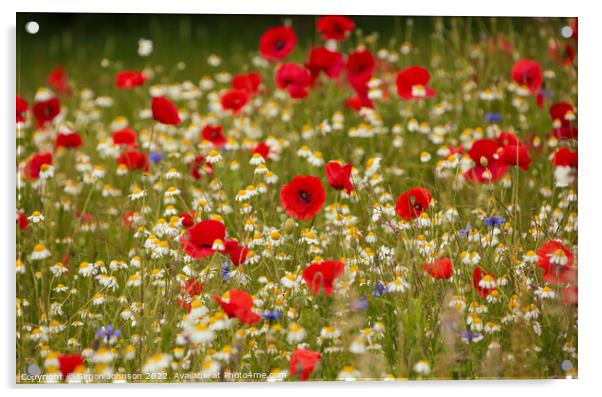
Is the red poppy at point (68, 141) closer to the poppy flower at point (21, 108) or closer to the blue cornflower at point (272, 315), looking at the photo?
the poppy flower at point (21, 108)

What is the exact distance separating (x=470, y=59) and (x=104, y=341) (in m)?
1.70

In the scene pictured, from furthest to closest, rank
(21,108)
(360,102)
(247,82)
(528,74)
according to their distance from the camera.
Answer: (247,82) < (360,102) < (528,74) < (21,108)

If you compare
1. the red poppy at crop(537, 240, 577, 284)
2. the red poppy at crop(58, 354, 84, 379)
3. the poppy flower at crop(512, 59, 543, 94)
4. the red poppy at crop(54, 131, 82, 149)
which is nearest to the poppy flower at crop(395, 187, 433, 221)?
the red poppy at crop(537, 240, 577, 284)

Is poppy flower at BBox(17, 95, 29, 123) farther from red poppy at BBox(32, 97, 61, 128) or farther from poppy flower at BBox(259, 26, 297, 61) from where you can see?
poppy flower at BBox(259, 26, 297, 61)

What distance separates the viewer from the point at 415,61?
→ 375 cm

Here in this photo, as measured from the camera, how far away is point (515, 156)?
121 inches

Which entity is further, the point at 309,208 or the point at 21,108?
the point at 21,108

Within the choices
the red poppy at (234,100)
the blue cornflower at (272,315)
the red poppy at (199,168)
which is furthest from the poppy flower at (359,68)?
the blue cornflower at (272,315)

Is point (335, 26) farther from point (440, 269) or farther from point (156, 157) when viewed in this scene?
point (440, 269)

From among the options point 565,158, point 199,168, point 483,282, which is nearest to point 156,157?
point 199,168

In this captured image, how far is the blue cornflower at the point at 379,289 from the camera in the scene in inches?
111

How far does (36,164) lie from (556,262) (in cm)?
168

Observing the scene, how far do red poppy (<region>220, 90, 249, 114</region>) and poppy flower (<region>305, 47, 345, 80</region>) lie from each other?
0.26 meters
